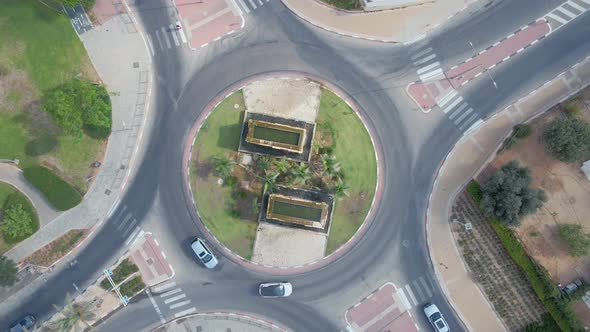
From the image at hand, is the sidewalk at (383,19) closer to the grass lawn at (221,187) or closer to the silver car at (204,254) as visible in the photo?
the grass lawn at (221,187)

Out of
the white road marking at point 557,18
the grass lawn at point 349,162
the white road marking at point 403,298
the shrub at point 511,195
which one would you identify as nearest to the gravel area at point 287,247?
the grass lawn at point 349,162

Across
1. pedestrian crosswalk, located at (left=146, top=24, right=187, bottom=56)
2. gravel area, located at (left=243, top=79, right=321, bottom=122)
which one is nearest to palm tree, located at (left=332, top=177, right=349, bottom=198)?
gravel area, located at (left=243, top=79, right=321, bottom=122)

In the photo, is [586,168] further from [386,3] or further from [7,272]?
[7,272]

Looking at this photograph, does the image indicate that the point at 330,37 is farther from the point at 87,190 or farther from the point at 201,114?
the point at 87,190

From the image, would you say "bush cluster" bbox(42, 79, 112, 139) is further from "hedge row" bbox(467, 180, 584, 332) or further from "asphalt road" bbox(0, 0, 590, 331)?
"hedge row" bbox(467, 180, 584, 332)

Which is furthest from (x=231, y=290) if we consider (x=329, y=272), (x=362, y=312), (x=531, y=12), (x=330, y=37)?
(x=531, y=12)

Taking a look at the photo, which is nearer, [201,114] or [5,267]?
[5,267]
